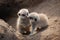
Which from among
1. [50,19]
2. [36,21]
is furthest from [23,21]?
[50,19]

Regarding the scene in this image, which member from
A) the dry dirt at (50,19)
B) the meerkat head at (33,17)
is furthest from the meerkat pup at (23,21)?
the dry dirt at (50,19)

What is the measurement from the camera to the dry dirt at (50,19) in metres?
3.70

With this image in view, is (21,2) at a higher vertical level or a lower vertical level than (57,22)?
higher

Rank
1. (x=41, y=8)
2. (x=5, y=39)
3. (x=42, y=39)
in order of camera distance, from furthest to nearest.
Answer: (x=41, y=8) < (x=42, y=39) < (x=5, y=39)

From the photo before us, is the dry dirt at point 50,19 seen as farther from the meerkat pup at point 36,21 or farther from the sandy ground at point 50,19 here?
the meerkat pup at point 36,21

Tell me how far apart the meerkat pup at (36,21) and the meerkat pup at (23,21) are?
16 centimetres

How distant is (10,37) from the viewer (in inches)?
120

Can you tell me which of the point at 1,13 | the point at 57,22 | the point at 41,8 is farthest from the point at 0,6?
the point at 57,22

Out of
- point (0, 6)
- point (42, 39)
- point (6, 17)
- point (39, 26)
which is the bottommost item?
point (42, 39)

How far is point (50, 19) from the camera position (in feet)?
14.8

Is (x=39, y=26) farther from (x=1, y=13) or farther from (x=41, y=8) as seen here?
(x=1, y=13)

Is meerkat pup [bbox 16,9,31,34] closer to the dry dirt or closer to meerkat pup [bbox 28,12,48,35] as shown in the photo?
meerkat pup [bbox 28,12,48,35]

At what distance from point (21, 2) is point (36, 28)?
180 cm

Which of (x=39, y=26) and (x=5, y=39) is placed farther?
(x=39, y=26)
